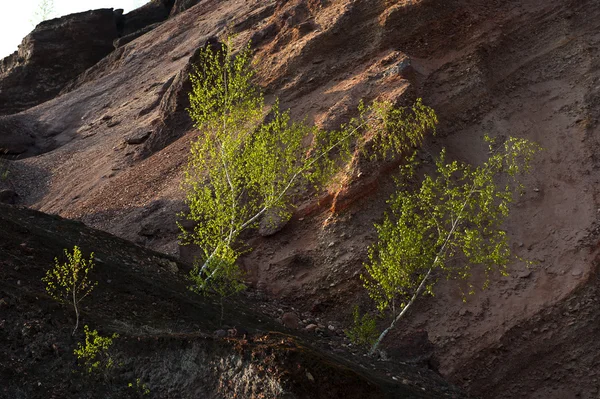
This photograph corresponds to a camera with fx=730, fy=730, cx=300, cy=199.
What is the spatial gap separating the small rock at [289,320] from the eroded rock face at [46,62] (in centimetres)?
3177

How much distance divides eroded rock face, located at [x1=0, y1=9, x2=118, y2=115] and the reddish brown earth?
45.0 ft

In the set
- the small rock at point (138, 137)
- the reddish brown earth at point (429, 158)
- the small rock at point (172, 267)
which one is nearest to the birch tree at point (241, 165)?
the small rock at point (172, 267)

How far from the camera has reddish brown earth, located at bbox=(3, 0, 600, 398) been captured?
18.8 m

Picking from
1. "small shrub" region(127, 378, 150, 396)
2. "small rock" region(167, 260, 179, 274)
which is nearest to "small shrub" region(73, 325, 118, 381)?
"small shrub" region(127, 378, 150, 396)

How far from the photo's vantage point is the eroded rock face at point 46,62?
43969mm

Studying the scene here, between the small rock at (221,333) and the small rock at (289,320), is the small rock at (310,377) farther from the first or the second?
the small rock at (289,320)

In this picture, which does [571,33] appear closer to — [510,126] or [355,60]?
[510,126]

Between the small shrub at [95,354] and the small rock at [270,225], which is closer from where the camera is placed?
the small shrub at [95,354]

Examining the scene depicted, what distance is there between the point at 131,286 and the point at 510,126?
13606mm

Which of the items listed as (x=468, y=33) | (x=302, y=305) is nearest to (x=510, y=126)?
(x=468, y=33)

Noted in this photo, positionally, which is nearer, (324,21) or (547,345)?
(547,345)

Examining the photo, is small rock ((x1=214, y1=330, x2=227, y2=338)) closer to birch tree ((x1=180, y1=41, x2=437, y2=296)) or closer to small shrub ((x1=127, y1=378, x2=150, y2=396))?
small shrub ((x1=127, y1=378, x2=150, y2=396))

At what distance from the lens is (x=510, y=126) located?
23109mm

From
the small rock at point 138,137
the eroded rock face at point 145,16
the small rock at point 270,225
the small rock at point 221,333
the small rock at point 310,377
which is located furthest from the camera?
the eroded rock face at point 145,16
